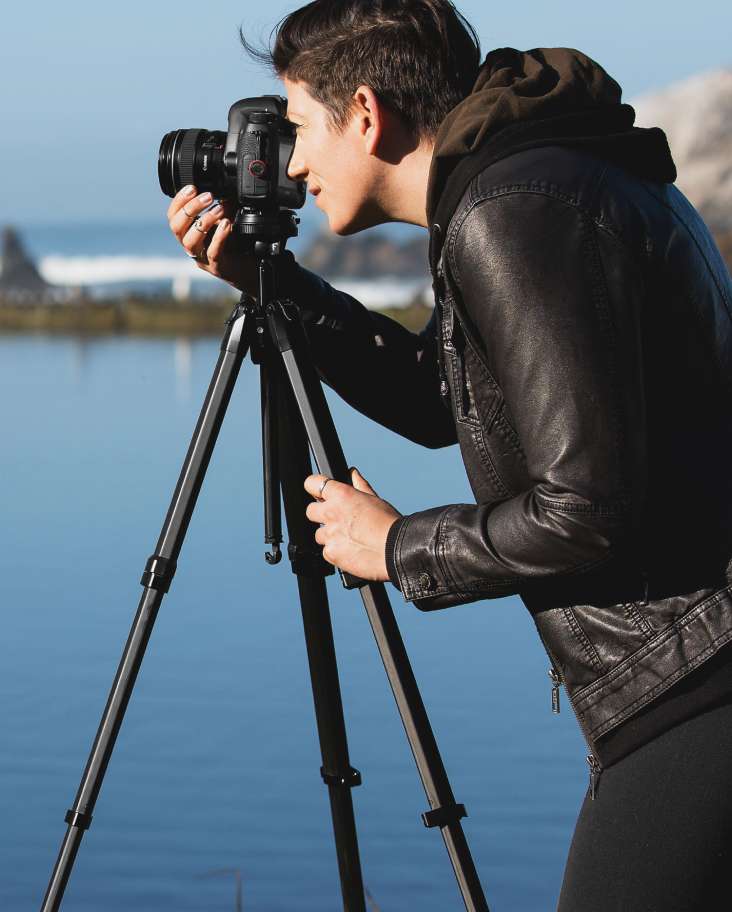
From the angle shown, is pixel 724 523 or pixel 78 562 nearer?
pixel 724 523

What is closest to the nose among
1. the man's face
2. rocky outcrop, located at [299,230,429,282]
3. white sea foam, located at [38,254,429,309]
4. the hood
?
the man's face

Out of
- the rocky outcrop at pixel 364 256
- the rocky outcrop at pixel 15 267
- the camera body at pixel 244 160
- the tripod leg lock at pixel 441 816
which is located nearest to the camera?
the tripod leg lock at pixel 441 816

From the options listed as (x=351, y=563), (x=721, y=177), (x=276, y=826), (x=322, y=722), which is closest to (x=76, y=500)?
(x=276, y=826)

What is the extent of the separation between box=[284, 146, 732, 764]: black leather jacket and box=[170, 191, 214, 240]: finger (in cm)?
55

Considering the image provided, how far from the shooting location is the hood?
4.25 ft

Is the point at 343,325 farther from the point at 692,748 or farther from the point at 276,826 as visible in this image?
the point at 276,826

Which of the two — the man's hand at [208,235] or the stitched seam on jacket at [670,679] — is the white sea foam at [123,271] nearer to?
the man's hand at [208,235]

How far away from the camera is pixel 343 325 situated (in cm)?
193

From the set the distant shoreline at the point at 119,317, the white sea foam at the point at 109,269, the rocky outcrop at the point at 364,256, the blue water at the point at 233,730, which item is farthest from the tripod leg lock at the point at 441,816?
the white sea foam at the point at 109,269

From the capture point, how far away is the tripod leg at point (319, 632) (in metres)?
1.87

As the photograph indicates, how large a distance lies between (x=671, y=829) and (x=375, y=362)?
2.53ft

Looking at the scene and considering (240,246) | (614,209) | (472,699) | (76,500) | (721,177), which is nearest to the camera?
(614,209)

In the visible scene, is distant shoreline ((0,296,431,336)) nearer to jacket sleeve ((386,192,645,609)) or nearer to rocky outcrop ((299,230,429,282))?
rocky outcrop ((299,230,429,282))

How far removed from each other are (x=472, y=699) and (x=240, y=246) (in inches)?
84.0
